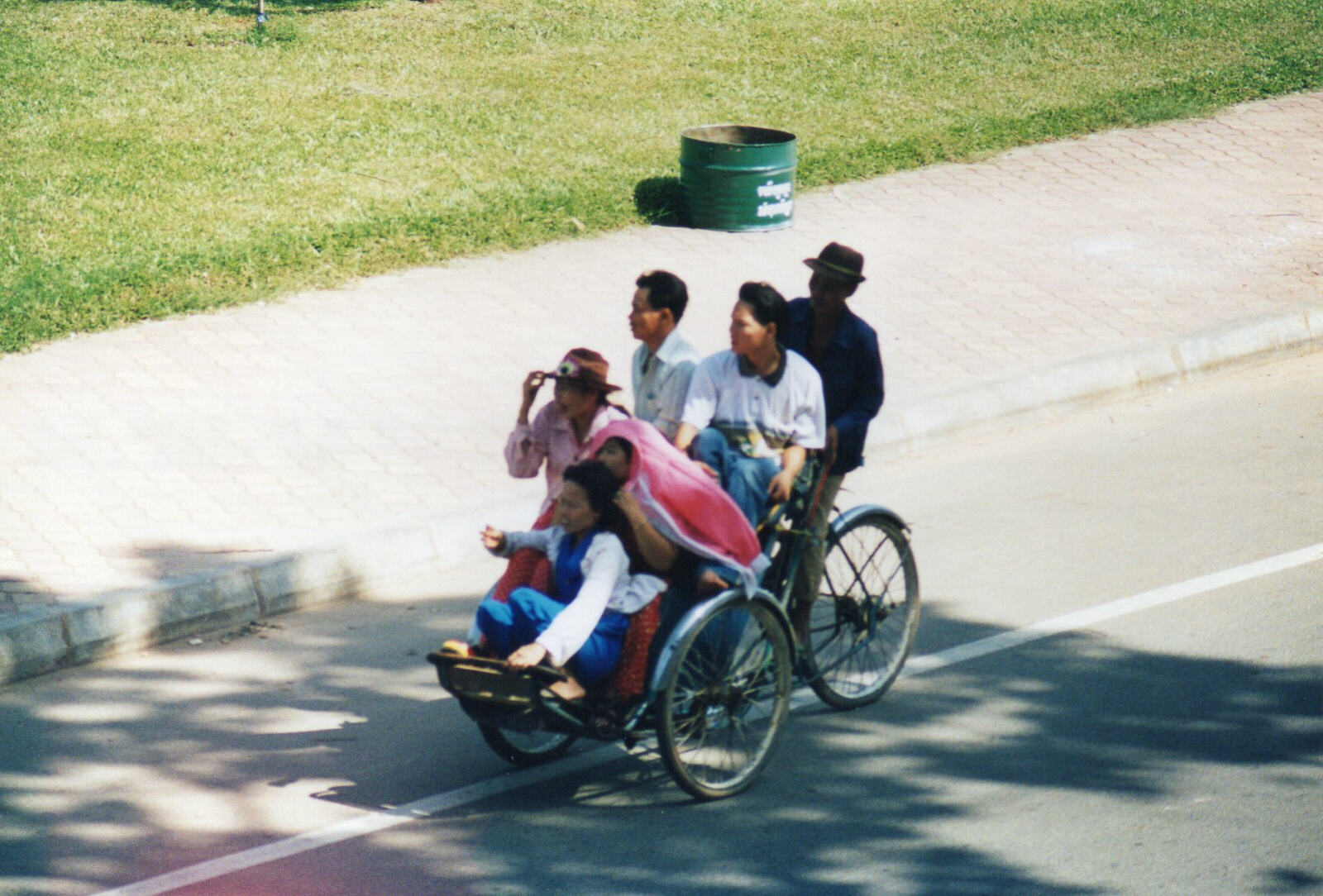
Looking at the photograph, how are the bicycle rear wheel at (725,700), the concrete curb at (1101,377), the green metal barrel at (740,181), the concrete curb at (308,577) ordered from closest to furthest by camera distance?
1. the bicycle rear wheel at (725,700)
2. the concrete curb at (308,577)
3. the concrete curb at (1101,377)
4. the green metal barrel at (740,181)

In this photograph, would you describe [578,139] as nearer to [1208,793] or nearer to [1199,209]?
[1199,209]

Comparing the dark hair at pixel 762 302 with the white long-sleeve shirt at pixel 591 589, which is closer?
the white long-sleeve shirt at pixel 591 589

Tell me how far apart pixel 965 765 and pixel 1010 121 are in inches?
446

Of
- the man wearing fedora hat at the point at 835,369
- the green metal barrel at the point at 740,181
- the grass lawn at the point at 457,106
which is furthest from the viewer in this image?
the green metal barrel at the point at 740,181

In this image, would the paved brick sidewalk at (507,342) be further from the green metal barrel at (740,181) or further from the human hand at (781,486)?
the human hand at (781,486)

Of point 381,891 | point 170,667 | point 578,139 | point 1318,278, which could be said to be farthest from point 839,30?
point 381,891

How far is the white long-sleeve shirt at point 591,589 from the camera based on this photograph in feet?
16.0

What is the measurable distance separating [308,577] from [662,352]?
7.14ft

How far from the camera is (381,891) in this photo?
4734 millimetres

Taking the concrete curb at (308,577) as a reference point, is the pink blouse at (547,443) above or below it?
above

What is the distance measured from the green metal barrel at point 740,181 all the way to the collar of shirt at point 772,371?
6.76 m

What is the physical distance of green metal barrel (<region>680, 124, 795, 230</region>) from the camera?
12203 mm

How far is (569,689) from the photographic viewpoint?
196 inches

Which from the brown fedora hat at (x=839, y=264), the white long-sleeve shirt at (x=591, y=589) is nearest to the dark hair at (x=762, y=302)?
the brown fedora hat at (x=839, y=264)
